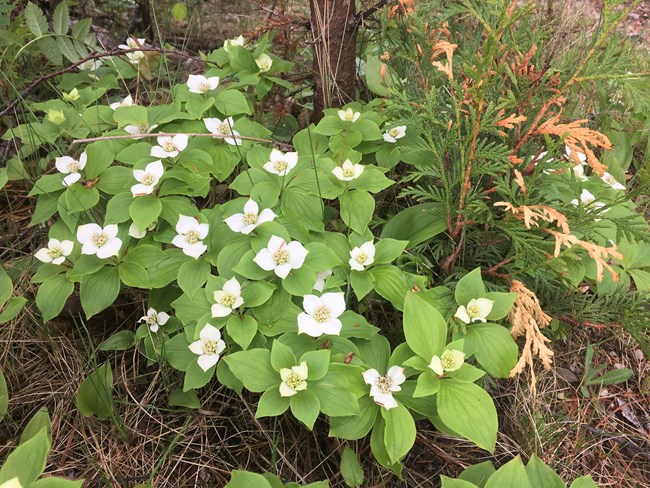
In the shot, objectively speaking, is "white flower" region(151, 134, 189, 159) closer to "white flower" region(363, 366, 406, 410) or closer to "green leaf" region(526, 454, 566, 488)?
"white flower" region(363, 366, 406, 410)

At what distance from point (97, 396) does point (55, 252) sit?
2.01 feet

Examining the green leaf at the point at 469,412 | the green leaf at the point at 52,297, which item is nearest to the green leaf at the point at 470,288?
the green leaf at the point at 469,412

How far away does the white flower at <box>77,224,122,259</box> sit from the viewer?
76.0 inches

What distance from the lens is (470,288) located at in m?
1.87

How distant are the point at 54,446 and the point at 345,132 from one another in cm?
186

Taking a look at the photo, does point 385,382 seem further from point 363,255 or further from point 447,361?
point 363,255

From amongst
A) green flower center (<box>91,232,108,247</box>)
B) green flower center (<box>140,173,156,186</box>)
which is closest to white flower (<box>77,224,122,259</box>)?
green flower center (<box>91,232,108,247</box>)

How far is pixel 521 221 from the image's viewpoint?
2023 millimetres

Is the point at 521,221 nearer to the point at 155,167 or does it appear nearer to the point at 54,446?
the point at 155,167

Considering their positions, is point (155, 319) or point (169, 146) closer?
point (155, 319)

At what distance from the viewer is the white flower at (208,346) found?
175 cm

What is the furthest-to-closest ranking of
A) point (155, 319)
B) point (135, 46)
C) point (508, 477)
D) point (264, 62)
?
point (135, 46) → point (264, 62) → point (155, 319) → point (508, 477)

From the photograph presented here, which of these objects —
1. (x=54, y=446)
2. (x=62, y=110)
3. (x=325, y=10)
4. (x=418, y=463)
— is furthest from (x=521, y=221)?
(x=62, y=110)

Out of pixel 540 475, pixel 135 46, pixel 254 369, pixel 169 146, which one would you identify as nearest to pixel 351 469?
pixel 254 369
